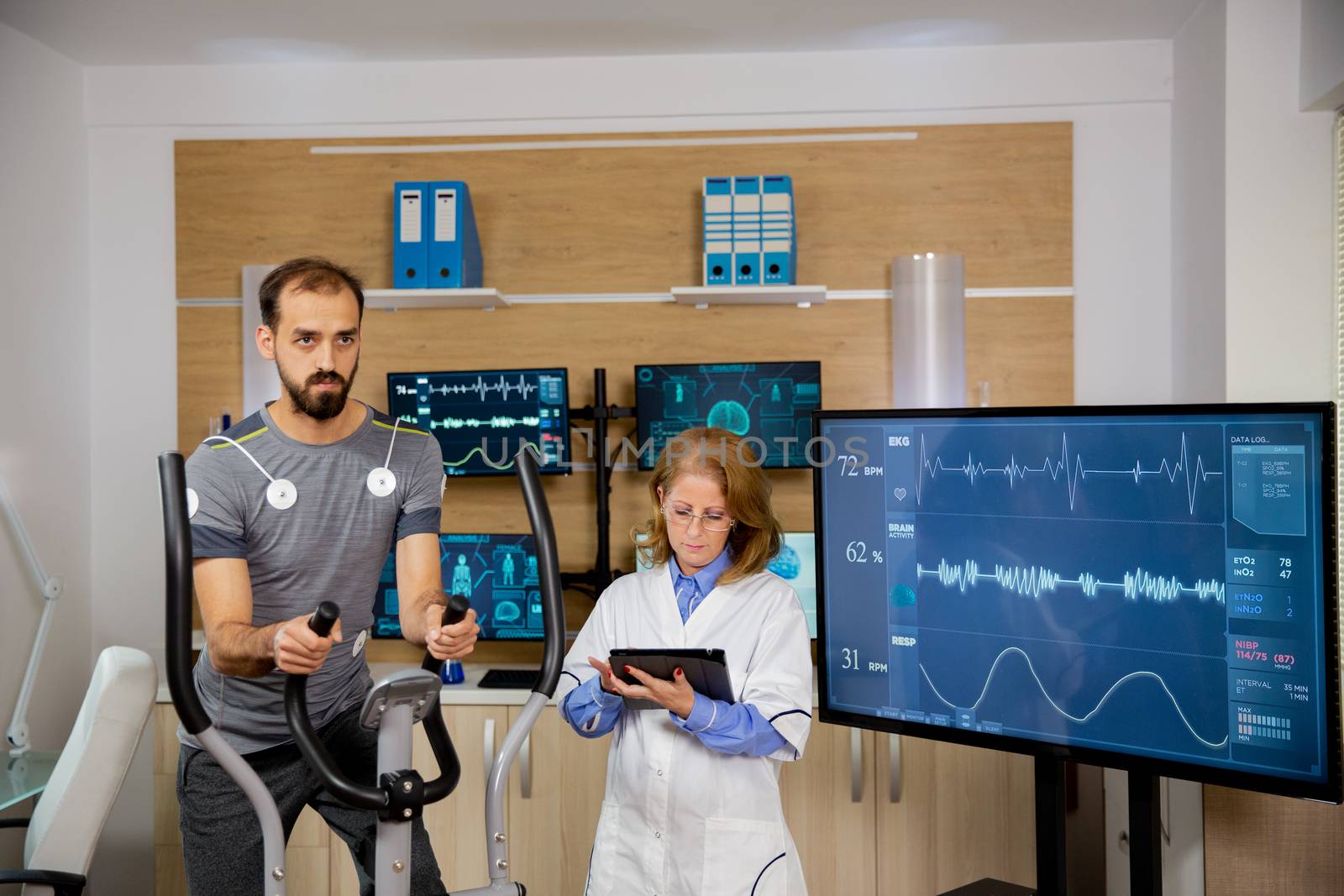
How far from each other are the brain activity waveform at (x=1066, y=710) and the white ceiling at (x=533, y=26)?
74.6 inches

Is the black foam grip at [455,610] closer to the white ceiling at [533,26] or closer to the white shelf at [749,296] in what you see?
the white shelf at [749,296]

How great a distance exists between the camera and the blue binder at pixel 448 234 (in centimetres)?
299

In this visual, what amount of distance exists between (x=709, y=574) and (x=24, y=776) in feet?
5.89

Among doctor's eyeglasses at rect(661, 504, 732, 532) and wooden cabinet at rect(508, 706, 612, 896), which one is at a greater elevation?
doctor's eyeglasses at rect(661, 504, 732, 532)

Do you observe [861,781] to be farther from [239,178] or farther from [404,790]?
[239,178]

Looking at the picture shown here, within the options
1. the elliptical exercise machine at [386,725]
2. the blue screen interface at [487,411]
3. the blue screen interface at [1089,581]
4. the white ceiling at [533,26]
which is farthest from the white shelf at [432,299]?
the elliptical exercise machine at [386,725]

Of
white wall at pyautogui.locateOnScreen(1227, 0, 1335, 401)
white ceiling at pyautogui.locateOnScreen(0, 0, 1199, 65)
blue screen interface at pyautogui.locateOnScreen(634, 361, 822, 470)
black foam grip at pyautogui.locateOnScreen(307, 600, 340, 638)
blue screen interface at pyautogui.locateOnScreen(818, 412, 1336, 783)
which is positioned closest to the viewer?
black foam grip at pyautogui.locateOnScreen(307, 600, 340, 638)

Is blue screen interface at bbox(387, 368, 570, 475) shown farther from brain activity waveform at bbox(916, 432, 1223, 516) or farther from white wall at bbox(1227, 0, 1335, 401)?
white wall at bbox(1227, 0, 1335, 401)

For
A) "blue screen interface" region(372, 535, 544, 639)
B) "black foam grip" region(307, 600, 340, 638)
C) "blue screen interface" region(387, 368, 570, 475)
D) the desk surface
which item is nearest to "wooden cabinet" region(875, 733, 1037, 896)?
"blue screen interface" region(372, 535, 544, 639)

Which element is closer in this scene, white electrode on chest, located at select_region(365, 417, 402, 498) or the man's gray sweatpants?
white electrode on chest, located at select_region(365, 417, 402, 498)

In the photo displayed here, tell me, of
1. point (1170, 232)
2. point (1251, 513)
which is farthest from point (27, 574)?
point (1170, 232)

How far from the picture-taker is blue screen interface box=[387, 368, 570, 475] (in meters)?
3.03

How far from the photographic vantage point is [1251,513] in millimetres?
1657

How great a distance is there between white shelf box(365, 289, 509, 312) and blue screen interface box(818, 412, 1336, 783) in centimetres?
137
